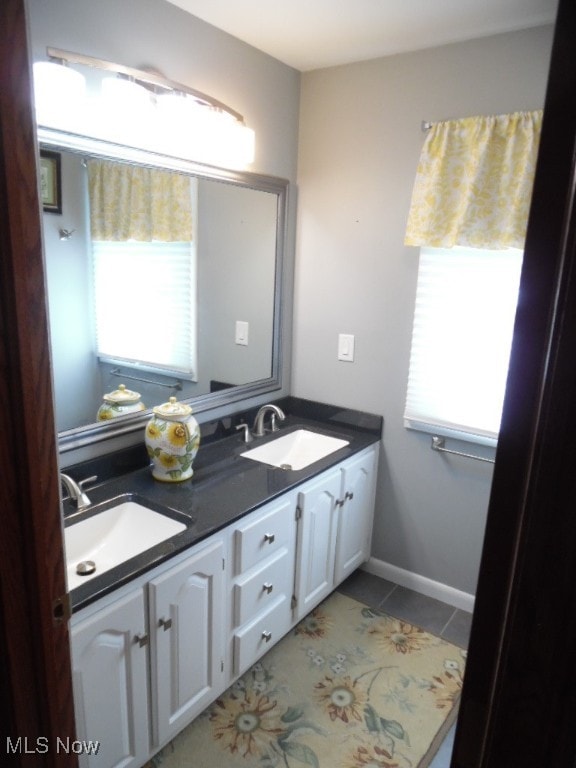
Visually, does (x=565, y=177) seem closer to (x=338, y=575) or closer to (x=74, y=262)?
(x=74, y=262)

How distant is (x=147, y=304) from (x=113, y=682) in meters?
1.22

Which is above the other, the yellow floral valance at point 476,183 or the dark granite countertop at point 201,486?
the yellow floral valance at point 476,183

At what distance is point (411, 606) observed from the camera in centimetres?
238

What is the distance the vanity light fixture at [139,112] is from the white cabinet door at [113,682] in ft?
4.49

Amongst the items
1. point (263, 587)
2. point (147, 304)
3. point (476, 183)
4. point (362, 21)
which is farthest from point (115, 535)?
point (362, 21)

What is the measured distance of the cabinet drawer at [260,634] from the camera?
179 centimetres

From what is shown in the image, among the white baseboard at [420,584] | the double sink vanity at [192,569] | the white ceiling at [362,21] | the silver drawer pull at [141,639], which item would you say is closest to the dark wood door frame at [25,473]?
the double sink vanity at [192,569]

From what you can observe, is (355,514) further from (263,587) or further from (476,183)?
(476,183)

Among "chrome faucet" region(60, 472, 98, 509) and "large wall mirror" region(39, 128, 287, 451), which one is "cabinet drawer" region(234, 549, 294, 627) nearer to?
"chrome faucet" region(60, 472, 98, 509)

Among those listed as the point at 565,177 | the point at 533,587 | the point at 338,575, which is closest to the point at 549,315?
the point at 565,177

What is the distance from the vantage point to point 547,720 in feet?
1.60

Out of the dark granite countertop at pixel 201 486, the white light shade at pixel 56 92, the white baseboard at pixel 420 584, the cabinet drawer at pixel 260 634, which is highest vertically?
the white light shade at pixel 56 92

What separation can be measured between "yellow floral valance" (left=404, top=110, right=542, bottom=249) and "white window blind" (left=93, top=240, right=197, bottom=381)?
0.96m

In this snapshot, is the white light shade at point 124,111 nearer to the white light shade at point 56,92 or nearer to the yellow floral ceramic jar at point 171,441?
the white light shade at point 56,92
